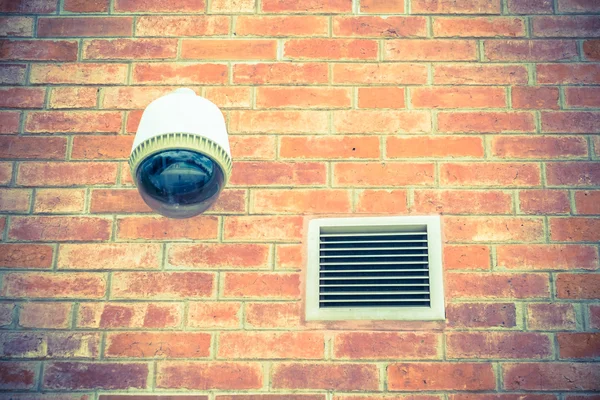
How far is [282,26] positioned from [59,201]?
0.87 metres

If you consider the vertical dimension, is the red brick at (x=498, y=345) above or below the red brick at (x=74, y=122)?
below

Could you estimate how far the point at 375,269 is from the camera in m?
1.53

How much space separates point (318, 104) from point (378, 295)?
60 cm

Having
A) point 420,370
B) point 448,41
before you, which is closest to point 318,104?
point 448,41

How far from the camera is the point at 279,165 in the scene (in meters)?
1.60

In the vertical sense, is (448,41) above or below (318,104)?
above

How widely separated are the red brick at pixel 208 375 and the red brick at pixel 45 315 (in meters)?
0.30

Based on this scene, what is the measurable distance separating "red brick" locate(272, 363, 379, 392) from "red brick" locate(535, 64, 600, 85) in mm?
1012

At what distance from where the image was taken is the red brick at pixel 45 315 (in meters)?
1.50

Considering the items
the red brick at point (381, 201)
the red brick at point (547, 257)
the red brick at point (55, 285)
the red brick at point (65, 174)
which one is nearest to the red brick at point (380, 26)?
the red brick at point (381, 201)

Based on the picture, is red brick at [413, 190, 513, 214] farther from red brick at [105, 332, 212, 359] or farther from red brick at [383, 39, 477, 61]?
red brick at [105, 332, 212, 359]

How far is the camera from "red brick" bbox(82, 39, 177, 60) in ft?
5.56

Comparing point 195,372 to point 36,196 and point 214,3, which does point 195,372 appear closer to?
point 36,196

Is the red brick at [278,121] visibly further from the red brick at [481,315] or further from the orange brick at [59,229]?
the red brick at [481,315]
